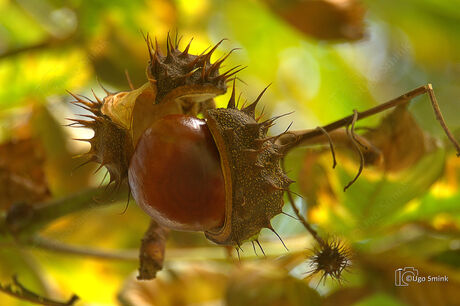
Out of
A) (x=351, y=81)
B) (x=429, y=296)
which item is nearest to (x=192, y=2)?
(x=351, y=81)

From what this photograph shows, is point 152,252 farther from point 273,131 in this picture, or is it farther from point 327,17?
point 327,17

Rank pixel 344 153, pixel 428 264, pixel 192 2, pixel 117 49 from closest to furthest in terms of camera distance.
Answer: pixel 344 153, pixel 428 264, pixel 117 49, pixel 192 2

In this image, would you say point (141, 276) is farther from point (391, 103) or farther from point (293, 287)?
point (391, 103)

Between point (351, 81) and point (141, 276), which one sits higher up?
point (351, 81)

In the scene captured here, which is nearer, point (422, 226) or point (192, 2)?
point (422, 226)

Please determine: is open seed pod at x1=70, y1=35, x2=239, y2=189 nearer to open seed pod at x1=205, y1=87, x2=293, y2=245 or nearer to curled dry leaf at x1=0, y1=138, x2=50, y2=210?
open seed pod at x1=205, y1=87, x2=293, y2=245

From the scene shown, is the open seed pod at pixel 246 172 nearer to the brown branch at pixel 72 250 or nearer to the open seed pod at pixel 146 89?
the open seed pod at pixel 146 89

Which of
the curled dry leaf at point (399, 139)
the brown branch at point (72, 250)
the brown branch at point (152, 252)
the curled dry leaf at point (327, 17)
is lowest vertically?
the brown branch at point (152, 252)

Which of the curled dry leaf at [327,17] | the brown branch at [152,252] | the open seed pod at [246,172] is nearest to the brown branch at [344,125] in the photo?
the open seed pod at [246,172]
